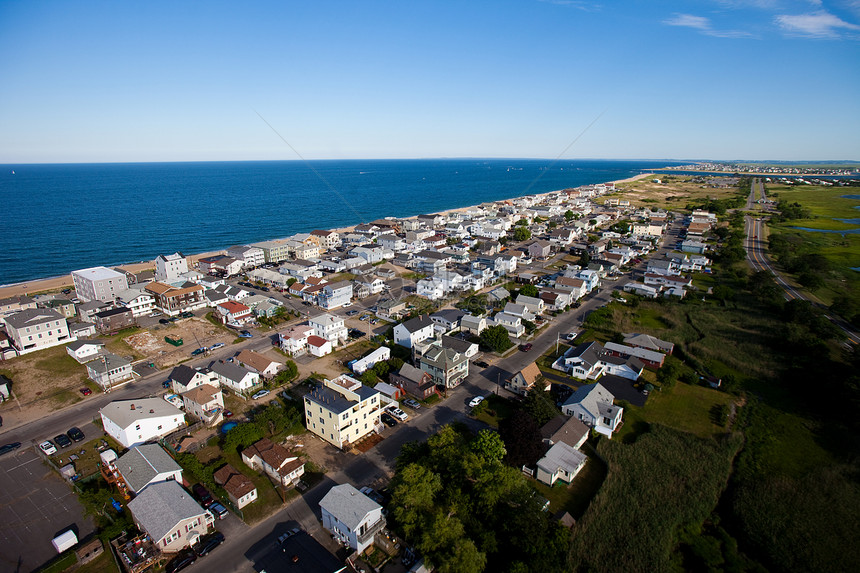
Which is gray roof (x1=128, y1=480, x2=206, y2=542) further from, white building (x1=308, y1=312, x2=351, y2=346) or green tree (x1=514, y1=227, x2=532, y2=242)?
green tree (x1=514, y1=227, x2=532, y2=242)

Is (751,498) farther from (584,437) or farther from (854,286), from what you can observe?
(854,286)

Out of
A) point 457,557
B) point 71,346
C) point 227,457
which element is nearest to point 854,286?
point 457,557

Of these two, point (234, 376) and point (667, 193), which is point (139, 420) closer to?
point (234, 376)

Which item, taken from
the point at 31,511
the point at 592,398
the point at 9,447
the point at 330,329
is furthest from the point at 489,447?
the point at 9,447

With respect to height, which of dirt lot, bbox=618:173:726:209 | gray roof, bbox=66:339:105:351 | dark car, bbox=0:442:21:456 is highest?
dirt lot, bbox=618:173:726:209

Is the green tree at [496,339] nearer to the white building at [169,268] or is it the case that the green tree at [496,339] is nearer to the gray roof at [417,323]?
the gray roof at [417,323]

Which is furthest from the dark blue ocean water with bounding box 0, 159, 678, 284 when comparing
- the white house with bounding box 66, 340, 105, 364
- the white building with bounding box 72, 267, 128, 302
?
the white house with bounding box 66, 340, 105, 364

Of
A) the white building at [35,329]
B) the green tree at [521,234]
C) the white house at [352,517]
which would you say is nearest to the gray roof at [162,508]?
the white house at [352,517]
